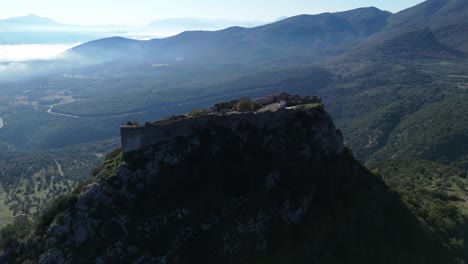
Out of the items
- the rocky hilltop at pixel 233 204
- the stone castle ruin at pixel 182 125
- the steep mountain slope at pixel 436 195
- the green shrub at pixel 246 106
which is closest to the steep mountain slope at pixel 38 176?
the stone castle ruin at pixel 182 125

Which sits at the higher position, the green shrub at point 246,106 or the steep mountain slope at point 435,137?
the green shrub at point 246,106

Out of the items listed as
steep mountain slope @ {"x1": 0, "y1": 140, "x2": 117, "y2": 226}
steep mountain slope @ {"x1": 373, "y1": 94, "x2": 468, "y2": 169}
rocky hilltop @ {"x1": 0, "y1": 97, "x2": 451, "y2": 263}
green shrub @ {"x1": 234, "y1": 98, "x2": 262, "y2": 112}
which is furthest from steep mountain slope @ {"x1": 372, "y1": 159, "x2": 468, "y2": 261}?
steep mountain slope @ {"x1": 0, "y1": 140, "x2": 117, "y2": 226}

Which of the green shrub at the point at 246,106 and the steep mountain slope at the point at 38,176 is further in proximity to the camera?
the steep mountain slope at the point at 38,176

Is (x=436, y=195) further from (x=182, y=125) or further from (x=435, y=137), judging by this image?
(x=435, y=137)

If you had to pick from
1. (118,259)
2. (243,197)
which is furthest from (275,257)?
(118,259)

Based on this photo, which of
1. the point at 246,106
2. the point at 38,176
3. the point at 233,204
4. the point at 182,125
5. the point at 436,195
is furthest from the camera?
the point at 38,176

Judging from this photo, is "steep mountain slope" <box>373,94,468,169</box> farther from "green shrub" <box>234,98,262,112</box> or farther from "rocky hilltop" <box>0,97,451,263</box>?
"green shrub" <box>234,98,262,112</box>

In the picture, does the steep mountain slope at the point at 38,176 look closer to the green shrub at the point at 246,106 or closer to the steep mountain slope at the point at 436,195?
the green shrub at the point at 246,106

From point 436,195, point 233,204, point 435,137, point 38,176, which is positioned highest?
point 233,204

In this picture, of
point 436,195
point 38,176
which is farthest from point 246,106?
point 38,176
